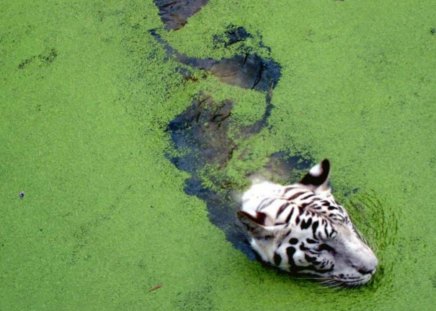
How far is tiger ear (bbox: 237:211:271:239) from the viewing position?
2.55 meters

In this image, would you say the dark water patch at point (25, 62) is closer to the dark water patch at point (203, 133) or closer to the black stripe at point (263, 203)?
the dark water patch at point (203, 133)

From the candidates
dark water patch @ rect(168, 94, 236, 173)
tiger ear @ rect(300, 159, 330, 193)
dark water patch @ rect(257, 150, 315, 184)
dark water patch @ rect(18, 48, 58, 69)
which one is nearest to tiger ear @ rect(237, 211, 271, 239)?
tiger ear @ rect(300, 159, 330, 193)

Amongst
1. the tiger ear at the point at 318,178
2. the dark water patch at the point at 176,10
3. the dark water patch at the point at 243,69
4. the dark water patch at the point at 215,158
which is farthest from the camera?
the dark water patch at the point at 176,10

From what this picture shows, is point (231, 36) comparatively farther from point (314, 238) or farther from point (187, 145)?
point (314, 238)

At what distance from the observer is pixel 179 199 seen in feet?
9.51

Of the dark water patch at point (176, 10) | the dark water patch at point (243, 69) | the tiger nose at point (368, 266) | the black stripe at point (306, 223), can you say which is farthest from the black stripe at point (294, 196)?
the dark water patch at point (176, 10)

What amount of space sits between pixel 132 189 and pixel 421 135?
1.19 m

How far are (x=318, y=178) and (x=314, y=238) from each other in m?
0.25

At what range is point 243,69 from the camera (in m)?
3.23

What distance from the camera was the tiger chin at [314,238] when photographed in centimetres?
255

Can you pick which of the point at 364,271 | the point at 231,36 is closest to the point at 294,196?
the point at 364,271

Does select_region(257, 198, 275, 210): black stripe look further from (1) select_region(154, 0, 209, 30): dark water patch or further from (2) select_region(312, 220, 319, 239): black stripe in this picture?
(1) select_region(154, 0, 209, 30): dark water patch

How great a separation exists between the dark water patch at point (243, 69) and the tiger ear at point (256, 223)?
75 cm

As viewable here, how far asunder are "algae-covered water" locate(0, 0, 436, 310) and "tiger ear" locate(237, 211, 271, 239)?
176mm
